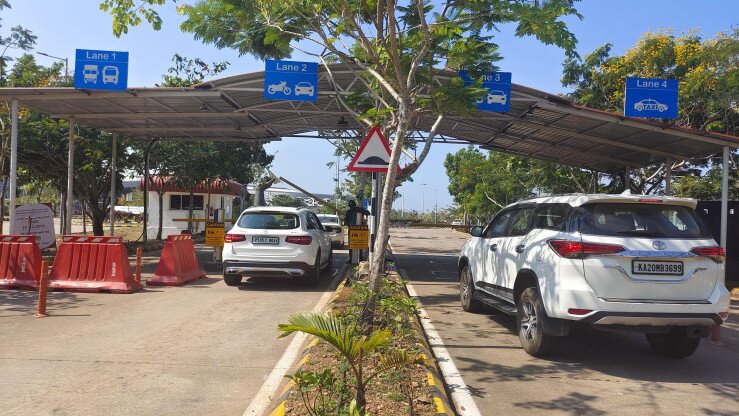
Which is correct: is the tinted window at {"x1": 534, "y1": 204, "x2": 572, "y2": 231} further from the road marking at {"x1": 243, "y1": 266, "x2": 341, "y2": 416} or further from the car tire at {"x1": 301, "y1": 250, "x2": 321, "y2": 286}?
the car tire at {"x1": 301, "y1": 250, "x2": 321, "y2": 286}

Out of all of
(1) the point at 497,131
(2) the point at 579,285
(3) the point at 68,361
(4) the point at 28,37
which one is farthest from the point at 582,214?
(4) the point at 28,37

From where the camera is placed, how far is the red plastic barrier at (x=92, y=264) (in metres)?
10.2

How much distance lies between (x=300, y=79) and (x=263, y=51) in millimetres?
1042

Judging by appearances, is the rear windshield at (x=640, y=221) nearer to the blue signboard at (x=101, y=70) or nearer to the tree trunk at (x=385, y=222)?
the tree trunk at (x=385, y=222)

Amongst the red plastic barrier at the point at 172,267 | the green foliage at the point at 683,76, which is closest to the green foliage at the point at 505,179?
the green foliage at the point at 683,76

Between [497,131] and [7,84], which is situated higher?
[7,84]

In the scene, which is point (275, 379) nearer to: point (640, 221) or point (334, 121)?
point (640, 221)

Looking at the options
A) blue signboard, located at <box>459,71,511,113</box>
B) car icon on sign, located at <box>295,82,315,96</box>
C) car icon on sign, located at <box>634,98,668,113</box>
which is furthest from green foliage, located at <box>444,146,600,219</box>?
car icon on sign, located at <box>295,82,315,96</box>

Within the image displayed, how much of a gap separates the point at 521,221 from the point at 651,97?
8.49 m

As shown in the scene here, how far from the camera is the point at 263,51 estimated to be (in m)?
12.8

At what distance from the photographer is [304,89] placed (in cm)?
1295

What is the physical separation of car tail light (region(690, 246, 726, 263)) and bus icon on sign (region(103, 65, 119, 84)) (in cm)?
1165

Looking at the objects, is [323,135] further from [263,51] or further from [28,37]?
[28,37]

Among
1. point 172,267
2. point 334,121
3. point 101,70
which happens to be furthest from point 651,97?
point 101,70
